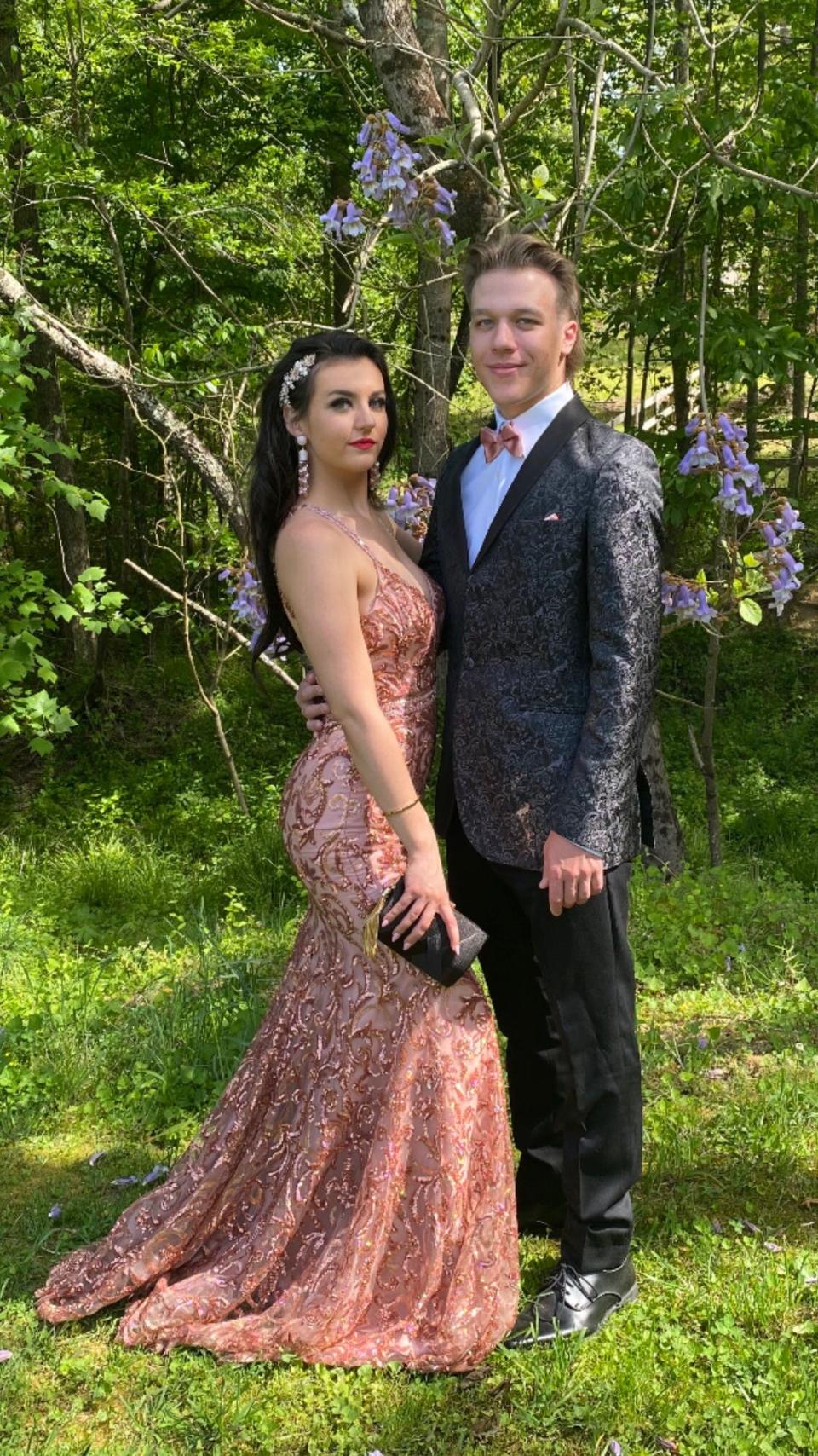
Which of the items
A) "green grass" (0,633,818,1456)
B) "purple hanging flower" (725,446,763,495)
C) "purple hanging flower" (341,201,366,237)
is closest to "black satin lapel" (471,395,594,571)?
"purple hanging flower" (725,446,763,495)

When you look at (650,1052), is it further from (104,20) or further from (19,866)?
(104,20)

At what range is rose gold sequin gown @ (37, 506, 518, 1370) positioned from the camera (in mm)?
2486

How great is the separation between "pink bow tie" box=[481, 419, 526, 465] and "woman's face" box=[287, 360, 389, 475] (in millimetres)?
264

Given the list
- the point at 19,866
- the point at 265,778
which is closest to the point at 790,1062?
the point at 19,866

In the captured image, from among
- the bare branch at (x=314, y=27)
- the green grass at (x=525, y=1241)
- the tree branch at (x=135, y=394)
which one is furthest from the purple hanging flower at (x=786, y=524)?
the tree branch at (x=135, y=394)

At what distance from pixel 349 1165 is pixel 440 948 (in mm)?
571

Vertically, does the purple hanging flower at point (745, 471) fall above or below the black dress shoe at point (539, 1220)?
above

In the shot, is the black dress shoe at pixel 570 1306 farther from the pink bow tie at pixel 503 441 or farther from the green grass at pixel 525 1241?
the pink bow tie at pixel 503 441

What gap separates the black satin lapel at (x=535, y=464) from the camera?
7.74 ft

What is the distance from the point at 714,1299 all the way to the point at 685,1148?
1.80ft

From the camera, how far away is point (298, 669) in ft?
26.3

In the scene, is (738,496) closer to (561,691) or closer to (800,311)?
(561,691)

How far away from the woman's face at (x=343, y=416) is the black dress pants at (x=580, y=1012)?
0.82 metres

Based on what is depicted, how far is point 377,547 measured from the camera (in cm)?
255
